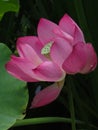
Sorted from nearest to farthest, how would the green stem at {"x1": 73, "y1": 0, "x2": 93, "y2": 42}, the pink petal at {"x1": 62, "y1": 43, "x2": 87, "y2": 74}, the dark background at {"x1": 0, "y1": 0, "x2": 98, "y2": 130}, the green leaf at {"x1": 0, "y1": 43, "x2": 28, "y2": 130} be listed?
the pink petal at {"x1": 62, "y1": 43, "x2": 87, "y2": 74}, the green leaf at {"x1": 0, "y1": 43, "x2": 28, "y2": 130}, the green stem at {"x1": 73, "y1": 0, "x2": 93, "y2": 42}, the dark background at {"x1": 0, "y1": 0, "x2": 98, "y2": 130}

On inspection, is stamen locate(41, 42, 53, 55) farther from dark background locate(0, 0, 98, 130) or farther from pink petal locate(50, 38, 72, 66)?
dark background locate(0, 0, 98, 130)

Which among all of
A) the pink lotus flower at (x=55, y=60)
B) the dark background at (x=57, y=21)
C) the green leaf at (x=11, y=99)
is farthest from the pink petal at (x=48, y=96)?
the dark background at (x=57, y=21)

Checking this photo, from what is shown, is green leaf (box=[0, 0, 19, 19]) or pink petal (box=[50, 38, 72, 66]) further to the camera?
green leaf (box=[0, 0, 19, 19])

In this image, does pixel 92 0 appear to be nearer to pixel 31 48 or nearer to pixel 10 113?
pixel 10 113

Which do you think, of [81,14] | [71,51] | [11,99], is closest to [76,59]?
[71,51]

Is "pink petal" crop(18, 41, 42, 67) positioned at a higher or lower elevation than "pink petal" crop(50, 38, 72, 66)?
lower

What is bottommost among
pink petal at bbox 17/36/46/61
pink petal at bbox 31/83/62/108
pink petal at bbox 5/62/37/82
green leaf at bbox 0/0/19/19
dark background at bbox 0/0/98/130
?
dark background at bbox 0/0/98/130

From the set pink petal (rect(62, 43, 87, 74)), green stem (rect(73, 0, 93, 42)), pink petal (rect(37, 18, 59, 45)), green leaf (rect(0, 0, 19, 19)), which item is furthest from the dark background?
pink petal (rect(62, 43, 87, 74))
